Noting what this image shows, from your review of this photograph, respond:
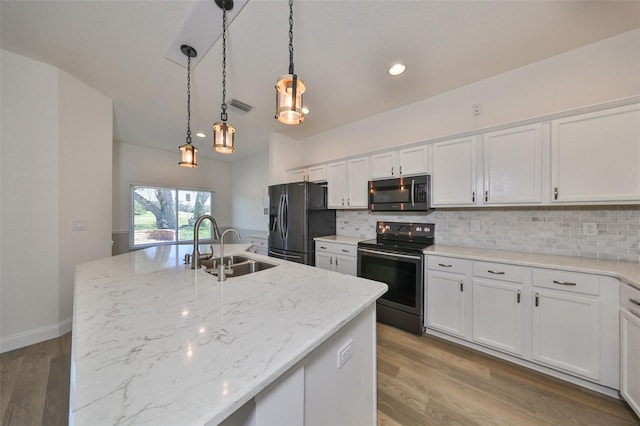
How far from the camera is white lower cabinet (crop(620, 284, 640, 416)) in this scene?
1.35 m

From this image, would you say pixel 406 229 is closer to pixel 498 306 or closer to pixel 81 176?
pixel 498 306

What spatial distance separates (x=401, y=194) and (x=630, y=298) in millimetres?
1792

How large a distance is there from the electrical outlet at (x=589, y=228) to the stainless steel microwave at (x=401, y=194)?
48.4 inches

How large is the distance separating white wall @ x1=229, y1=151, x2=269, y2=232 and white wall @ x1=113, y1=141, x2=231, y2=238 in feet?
0.88

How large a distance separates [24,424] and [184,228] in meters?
4.20

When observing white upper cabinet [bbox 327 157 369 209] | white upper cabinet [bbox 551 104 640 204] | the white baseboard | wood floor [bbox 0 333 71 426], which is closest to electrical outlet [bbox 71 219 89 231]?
A: the white baseboard

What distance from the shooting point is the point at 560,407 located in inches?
58.7

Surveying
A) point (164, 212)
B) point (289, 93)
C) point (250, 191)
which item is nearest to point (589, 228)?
point (289, 93)

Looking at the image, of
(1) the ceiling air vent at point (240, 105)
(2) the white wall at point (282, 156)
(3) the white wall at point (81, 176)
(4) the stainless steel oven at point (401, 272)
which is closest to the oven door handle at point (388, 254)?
(4) the stainless steel oven at point (401, 272)

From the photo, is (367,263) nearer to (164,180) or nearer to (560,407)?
(560,407)

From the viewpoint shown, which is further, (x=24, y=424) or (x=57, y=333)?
(x=57, y=333)

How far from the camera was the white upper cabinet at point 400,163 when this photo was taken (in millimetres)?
2590

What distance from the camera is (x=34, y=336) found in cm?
221

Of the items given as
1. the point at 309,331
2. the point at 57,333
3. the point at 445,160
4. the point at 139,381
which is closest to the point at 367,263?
the point at 445,160
